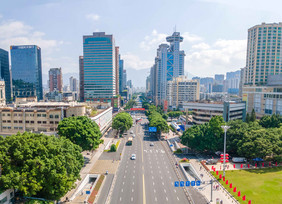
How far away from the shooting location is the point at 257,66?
13412 centimetres

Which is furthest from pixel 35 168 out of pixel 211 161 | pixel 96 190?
pixel 211 161

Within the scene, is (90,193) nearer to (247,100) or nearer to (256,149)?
(256,149)

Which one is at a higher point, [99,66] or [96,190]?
[99,66]

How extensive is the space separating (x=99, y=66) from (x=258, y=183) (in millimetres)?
149377

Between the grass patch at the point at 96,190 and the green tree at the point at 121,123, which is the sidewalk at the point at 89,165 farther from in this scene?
the green tree at the point at 121,123

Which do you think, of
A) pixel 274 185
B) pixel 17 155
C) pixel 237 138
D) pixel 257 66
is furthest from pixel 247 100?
pixel 17 155

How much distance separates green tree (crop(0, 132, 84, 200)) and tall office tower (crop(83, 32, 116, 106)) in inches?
5407

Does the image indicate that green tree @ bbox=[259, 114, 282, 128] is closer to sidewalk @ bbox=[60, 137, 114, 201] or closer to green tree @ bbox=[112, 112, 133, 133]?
green tree @ bbox=[112, 112, 133, 133]

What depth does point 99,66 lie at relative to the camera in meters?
170

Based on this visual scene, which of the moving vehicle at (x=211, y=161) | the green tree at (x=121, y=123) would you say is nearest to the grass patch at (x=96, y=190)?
the moving vehicle at (x=211, y=161)

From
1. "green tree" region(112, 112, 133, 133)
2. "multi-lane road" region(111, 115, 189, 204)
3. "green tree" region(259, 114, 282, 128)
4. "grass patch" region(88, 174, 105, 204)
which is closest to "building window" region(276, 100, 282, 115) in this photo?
"green tree" region(259, 114, 282, 128)

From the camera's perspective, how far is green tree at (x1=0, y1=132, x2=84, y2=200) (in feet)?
104

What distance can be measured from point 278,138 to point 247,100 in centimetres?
5878

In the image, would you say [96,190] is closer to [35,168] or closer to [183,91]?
[35,168]
